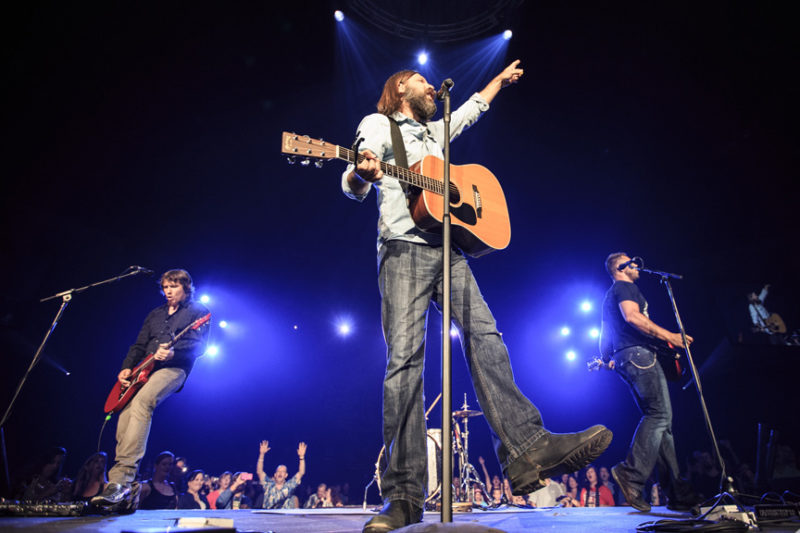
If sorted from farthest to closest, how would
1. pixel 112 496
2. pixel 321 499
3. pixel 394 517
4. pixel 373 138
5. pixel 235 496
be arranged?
pixel 321 499, pixel 235 496, pixel 112 496, pixel 373 138, pixel 394 517

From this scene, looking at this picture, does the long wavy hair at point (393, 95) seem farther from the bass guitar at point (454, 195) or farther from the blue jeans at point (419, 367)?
the blue jeans at point (419, 367)

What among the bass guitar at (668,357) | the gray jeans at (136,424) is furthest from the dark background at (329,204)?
the bass guitar at (668,357)

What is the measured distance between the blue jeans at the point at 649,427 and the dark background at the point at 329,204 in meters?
5.20

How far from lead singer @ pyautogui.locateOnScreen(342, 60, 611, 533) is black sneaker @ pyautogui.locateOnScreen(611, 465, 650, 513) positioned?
2300 mm

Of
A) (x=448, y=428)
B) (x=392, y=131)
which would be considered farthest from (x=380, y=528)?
(x=392, y=131)

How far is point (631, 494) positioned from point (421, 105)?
3.66 metres

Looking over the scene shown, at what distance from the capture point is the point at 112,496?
10.4 ft

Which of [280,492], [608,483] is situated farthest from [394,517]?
[608,483]

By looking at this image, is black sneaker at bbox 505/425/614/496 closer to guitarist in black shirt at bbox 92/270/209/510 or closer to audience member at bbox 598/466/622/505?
guitarist in black shirt at bbox 92/270/209/510

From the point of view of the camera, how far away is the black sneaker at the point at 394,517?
171cm

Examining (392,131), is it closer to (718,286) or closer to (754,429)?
(718,286)

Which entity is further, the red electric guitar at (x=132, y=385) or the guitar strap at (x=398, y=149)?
the red electric guitar at (x=132, y=385)

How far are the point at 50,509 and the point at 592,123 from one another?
8.98 metres

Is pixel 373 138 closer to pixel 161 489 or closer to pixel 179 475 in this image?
pixel 161 489
